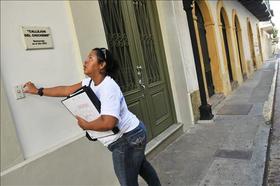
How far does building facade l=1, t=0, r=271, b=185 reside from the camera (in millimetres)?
3084

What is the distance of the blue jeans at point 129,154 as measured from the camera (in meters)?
2.73

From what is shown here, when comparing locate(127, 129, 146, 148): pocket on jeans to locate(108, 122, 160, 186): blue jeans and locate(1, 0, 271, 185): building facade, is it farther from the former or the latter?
locate(1, 0, 271, 185): building facade

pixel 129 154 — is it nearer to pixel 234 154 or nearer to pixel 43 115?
pixel 43 115

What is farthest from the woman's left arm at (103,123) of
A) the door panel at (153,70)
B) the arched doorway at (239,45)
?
the arched doorway at (239,45)

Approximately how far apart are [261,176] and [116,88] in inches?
94.8

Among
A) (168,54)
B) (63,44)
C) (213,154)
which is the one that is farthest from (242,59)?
(63,44)

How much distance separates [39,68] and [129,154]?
1.39 metres

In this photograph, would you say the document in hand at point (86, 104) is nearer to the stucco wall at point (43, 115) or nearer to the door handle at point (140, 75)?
the stucco wall at point (43, 115)

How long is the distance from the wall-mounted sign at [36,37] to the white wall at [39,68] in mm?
49

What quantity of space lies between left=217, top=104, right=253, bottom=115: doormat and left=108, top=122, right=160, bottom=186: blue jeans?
17.5ft

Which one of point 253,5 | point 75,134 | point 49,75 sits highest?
point 253,5

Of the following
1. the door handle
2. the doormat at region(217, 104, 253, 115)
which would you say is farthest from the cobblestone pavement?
the door handle

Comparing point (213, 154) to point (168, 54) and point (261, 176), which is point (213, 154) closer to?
point (261, 176)

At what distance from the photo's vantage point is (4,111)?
293cm
